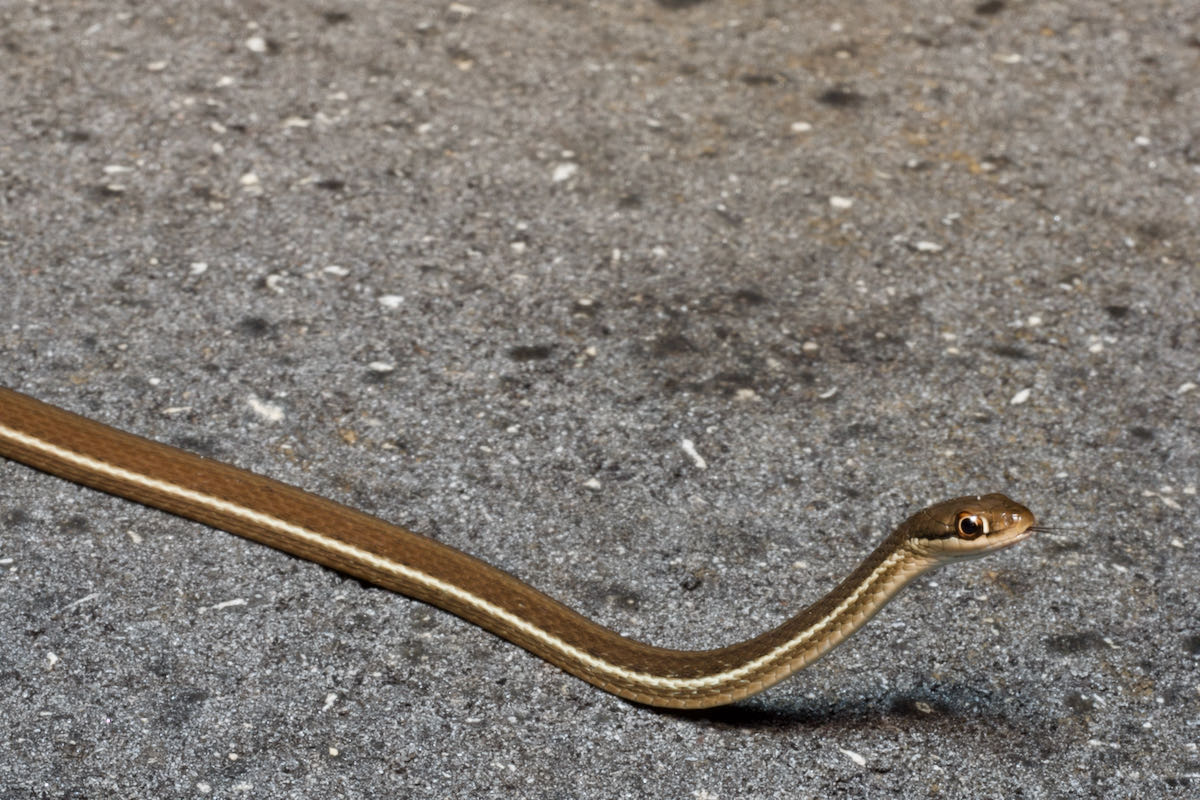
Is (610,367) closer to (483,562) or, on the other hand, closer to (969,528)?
(483,562)

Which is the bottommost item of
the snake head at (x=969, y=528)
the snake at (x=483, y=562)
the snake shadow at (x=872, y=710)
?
the snake shadow at (x=872, y=710)

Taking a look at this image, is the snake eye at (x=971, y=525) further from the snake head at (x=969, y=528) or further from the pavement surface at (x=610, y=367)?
the pavement surface at (x=610, y=367)

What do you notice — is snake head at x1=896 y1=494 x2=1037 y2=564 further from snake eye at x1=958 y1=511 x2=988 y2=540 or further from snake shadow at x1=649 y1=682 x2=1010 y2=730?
snake shadow at x1=649 y1=682 x2=1010 y2=730

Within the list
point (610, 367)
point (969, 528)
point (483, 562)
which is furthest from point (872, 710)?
point (610, 367)

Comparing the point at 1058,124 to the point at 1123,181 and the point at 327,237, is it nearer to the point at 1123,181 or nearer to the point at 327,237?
the point at 1123,181

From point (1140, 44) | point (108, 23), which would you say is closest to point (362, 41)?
point (108, 23)

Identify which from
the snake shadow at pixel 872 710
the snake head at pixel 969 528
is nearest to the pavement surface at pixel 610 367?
the snake shadow at pixel 872 710

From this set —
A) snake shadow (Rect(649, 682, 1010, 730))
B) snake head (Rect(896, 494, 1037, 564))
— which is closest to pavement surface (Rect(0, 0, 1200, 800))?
snake shadow (Rect(649, 682, 1010, 730))
